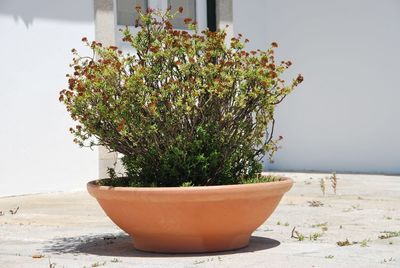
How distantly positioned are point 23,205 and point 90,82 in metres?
5.01

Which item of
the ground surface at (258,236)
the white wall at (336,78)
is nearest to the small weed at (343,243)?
the ground surface at (258,236)

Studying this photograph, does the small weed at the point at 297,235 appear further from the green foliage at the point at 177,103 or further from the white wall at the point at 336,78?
the white wall at the point at 336,78

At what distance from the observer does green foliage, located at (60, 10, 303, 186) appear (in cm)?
728

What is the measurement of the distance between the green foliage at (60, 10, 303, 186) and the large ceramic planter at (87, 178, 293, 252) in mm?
288

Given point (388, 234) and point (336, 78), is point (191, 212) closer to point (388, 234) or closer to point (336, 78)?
point (388, 234)

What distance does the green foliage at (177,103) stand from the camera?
728cm

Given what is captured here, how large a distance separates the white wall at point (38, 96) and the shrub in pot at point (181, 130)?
595 centimetres

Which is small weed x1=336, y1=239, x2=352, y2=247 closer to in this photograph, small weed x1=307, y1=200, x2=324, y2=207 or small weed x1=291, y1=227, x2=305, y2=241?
small weed x1=291, y1=227, x2=305, y2=241

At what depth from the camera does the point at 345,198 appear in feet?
38.9

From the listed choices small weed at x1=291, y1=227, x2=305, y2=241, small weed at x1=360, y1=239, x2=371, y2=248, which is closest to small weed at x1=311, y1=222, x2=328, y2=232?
small weed at x1=291, y1=227, x2=305, y2=241

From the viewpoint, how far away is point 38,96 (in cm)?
1365

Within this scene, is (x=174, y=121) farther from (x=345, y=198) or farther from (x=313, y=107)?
(x=313, y=107)

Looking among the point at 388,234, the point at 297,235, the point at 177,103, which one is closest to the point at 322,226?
the point at 297,235

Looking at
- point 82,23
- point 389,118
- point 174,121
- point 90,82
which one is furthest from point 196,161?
point 389,118
